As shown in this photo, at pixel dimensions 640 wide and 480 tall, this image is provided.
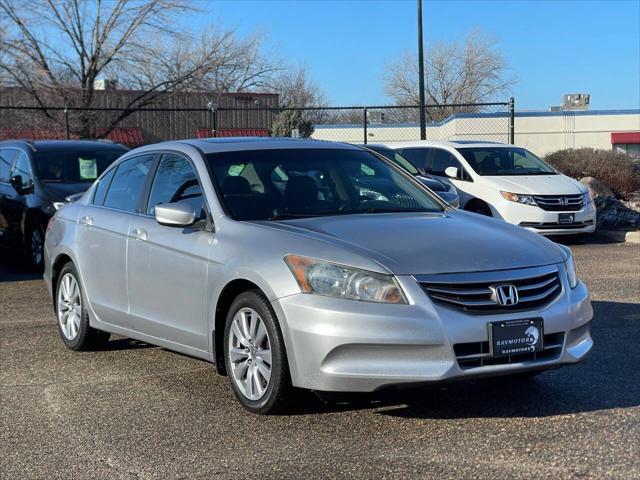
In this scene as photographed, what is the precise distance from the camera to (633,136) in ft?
153

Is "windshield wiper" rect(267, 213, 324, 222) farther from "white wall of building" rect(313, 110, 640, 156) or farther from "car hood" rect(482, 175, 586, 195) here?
"white wall of building" rect(313, 110, 640, 156)

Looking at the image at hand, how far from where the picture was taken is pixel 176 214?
5.56 meters

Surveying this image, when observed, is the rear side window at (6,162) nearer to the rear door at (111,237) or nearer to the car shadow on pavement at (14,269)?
the car shadow on pavement at (14,269)

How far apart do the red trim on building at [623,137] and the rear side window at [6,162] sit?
3919cm

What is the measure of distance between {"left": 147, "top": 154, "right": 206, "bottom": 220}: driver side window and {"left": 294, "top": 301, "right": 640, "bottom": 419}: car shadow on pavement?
162 cm

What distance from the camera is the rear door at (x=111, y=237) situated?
21.0 ft

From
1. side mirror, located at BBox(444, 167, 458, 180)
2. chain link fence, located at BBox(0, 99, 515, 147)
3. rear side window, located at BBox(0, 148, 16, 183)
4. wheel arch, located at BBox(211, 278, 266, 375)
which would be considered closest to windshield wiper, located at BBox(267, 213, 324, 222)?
wheel arch, located at BBox(211, 278, 266, 375)

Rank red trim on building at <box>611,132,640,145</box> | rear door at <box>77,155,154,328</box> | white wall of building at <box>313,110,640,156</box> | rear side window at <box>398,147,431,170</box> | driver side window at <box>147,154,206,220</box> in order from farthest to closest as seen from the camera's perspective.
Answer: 1. red trim on building at <box>611,132,640,145</box>
2. white wall of building at <box>313,110,640,156</box>
3. rear side window at <box>398,147,431,170</box>
4. rear door at <box>77,155,154,328</box>
5. driver side window at <box>147,154,206,220</box>

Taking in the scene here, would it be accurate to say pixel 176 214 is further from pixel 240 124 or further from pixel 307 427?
pixel 240 124

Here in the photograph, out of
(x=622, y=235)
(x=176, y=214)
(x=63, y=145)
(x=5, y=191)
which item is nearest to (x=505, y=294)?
(x=176, y=214)

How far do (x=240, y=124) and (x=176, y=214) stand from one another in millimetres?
31642

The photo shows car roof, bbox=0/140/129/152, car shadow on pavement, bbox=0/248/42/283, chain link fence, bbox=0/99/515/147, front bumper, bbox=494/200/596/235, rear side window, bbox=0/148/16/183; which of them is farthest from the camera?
chain link fence, bbox=0/99/515/147

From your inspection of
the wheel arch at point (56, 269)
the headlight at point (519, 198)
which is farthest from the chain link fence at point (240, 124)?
the wheel arch at point (56, 269)

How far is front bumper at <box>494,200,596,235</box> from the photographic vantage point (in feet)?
44.5
